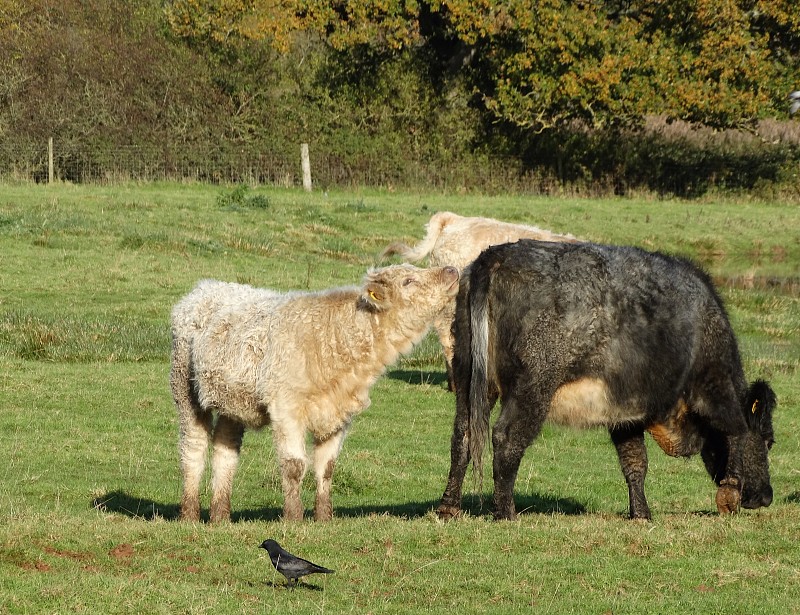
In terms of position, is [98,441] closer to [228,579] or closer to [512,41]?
[228,579]

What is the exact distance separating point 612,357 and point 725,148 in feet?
125

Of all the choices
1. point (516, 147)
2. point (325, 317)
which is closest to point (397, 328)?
point (325, 317)

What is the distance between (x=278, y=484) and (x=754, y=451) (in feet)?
16.0

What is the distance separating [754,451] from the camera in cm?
1070

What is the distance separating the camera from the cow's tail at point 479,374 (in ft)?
32.2

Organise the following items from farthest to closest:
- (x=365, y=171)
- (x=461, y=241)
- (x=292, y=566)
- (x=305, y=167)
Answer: (x=365, y=171) < (x=305, y=167) < (x=461, y=241) < (x=292, y=566)

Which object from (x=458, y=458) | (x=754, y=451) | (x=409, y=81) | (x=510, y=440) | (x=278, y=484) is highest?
(x=409, y=81)

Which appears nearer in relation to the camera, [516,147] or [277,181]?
[277,181]

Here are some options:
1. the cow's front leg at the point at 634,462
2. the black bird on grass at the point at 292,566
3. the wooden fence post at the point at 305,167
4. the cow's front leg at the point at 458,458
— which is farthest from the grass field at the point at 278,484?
the wooden fence post at the point at 305,167

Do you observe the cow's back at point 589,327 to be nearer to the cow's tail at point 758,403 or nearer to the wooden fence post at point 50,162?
the cow's tail at point 758,403

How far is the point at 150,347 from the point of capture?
65.5 feet

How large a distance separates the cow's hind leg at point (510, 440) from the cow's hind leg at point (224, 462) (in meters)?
2.46

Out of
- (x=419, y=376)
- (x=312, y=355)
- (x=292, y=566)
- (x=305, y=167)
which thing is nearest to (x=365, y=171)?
(x=305, y=167)

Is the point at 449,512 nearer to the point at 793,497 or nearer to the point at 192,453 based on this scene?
the point at 192,453
